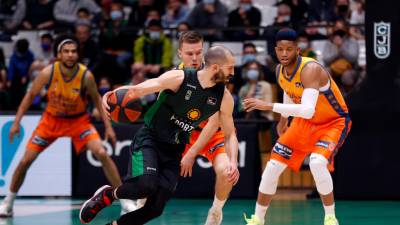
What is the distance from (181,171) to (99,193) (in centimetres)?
73

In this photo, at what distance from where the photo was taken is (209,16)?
600 inches

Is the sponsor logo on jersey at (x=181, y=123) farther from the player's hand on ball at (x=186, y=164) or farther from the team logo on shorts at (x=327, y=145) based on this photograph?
Answer: the team logo on shorts at (x=327, y=145)

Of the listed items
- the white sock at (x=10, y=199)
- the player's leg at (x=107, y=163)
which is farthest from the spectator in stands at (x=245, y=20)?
the white sock at (x=10, y=199)

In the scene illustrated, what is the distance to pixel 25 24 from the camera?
16.1 meters

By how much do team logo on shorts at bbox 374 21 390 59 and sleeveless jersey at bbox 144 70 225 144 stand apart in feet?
16.2

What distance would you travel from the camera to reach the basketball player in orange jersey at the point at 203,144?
7.88 metres

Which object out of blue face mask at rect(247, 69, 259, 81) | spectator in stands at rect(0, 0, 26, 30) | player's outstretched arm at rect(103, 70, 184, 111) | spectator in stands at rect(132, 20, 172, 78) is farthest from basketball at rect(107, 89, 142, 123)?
spectator in stands at rect(0, 0, 26, 30)

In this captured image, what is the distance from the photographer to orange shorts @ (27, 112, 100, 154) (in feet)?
36.9

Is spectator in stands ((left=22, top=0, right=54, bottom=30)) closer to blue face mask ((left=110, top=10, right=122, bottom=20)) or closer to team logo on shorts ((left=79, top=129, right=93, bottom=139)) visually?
blue face mask ((left=110, top=10, right=122, bottom=20))

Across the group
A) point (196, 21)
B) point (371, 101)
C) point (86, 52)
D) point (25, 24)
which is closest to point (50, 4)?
point (25, 24)

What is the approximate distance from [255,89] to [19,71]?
3.97 m

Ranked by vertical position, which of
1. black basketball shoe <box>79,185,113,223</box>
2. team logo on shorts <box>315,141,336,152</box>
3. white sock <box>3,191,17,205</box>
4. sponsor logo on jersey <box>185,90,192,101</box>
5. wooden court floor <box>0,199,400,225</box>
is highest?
sponsor logo on jersey <box>185,90,192,101</box>

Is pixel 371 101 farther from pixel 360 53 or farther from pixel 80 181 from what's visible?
pixel 80 181

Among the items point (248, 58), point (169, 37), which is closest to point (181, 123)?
point (248, 58)
